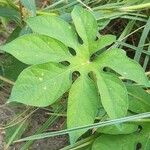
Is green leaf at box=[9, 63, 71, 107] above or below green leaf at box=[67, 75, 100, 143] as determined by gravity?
above

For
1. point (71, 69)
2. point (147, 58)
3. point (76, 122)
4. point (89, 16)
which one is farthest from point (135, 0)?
point (76, 122)

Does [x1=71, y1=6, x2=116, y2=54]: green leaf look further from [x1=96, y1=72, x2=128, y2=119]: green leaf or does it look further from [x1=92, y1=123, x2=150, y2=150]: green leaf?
[x1=92, y1=123, x2=150, y2=150]: green leaf

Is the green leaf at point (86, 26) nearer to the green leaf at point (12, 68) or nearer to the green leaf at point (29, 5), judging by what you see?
the green leaf at point (29, 5)

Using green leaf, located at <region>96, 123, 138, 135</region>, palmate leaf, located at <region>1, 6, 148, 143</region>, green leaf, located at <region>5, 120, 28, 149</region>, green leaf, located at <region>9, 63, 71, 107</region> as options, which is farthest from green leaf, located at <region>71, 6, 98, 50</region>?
green leaf, located at <region>5, 120, 28, 149</region>

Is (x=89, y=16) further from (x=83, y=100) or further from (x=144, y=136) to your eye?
(x=144, y=136)

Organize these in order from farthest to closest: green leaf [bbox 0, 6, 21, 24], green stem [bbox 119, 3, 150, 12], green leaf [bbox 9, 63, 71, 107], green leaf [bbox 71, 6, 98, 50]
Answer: green stem [bbox 119, 3, 150, 12] → green leaf [bbox 0, 6, 21, 24] → green leaf [bbox 71, 6, 98, 50] → green leaf [bbox 9, 63, 71, 107]

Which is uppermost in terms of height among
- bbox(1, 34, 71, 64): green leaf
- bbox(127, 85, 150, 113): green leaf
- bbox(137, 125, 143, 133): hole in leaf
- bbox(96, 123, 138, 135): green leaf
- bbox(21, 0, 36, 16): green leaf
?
bbox(21, 0, 36, 16): green leaf
